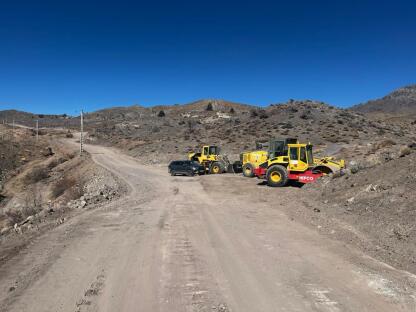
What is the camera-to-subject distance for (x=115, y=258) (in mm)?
9047

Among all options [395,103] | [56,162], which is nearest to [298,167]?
[56,162]

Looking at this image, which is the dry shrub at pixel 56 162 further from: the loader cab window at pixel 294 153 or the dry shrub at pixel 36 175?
the loader cab window at pixel 294 153

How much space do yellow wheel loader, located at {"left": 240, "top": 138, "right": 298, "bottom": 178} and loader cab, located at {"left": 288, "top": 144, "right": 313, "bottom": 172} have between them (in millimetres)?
1086

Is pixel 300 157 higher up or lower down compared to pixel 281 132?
lower down

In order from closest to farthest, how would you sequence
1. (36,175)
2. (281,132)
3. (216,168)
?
(216,168) → (36,175) → (281,132)

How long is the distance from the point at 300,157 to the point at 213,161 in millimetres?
12515

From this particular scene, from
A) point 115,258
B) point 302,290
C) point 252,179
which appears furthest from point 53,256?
point 252,179

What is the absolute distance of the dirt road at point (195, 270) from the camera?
21.5 feet

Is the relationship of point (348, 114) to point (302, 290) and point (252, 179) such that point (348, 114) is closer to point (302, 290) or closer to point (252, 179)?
point (252, 179)

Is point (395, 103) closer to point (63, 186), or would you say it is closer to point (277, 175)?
point (277, 175)

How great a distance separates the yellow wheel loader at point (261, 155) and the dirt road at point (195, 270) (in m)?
11.7

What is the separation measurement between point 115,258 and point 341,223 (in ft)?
24.8

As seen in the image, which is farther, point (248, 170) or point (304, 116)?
point (304, 116)

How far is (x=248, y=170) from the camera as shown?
2955 centimetres
